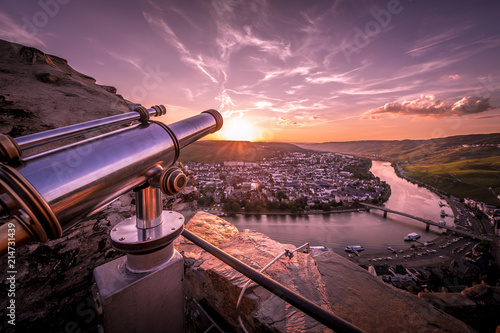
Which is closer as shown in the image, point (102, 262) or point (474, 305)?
point (102, 262)

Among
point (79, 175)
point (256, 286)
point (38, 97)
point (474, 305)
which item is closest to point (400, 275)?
point (474, 305)

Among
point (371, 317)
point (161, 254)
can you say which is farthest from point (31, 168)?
point (371, 317)

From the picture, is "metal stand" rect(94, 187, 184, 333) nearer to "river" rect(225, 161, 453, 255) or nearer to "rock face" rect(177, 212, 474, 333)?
"rock face" rect(177, 212, 474, 333)

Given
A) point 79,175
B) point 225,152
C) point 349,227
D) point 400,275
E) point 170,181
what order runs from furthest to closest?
point 225,152
point 349,227
point 400,275
point 170,181
point 79,175

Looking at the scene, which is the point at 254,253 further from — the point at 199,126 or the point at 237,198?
the point at 237,198

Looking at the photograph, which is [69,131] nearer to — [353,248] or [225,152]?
[353,248]

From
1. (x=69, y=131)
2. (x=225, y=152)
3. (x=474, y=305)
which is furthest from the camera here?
(x=225, y=152)

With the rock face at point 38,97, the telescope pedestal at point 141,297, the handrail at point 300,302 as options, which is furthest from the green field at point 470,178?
the rock face at point 38,97
